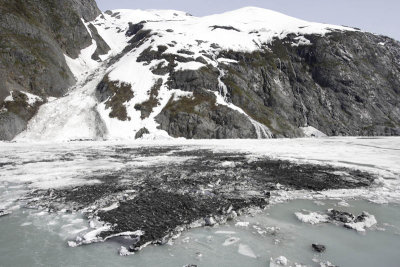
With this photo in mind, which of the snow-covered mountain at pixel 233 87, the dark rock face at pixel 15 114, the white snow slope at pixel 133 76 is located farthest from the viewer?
the snow-covered mountain at pixel 233 87

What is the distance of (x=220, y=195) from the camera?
1712cm

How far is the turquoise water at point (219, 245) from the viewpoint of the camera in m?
9.41

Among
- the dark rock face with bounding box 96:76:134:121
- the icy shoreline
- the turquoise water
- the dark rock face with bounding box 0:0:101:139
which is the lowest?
the icy shoreline

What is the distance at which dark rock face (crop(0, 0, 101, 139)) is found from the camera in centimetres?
6836

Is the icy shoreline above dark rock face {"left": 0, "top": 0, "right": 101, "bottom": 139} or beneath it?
beneath

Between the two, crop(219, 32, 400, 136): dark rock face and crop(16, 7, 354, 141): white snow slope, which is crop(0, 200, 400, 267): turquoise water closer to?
crop(16, 7, 354, 141): white snow slope

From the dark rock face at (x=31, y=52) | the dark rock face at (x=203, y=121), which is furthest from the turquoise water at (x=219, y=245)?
the dark rock face at (x=203, y=121)

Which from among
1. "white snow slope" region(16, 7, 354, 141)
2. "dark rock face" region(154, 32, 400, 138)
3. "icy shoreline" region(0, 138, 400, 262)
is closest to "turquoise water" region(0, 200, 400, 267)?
"icy shoreline" region(0, 138, 400, 262)

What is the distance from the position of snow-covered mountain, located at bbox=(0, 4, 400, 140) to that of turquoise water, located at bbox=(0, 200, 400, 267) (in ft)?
181

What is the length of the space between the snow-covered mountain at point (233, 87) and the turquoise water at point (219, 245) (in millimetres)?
55196

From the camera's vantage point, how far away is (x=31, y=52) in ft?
269

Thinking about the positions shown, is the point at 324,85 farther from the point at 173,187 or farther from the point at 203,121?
the point at 173,187

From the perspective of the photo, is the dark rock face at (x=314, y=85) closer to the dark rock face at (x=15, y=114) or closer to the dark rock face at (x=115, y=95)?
the dark rock face at (x=115, y=95)

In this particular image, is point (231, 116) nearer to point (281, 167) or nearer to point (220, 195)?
point (281, 167)
